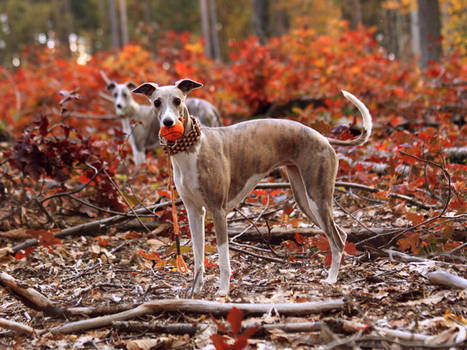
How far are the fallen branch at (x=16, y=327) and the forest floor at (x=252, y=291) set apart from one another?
5 cm

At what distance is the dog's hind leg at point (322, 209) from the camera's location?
141 inches

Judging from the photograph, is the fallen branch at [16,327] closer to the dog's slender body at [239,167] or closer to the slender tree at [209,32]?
the dog's slender body at [239,167]

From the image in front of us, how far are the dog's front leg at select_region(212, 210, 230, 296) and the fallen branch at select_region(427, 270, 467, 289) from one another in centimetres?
150

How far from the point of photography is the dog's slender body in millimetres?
3371

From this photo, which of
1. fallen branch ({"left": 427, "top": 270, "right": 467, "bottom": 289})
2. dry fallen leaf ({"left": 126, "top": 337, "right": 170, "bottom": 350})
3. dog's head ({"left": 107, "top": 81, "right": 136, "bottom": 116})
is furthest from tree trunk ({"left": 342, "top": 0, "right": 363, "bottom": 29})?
dry fallen leaf ({"left": 126, "top": 337, "right": 170, "bottom": 350})

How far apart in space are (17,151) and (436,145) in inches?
176

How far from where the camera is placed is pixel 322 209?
3.62 metres

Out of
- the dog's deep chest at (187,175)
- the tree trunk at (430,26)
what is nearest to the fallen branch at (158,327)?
the dog's deep chest at (187,175)

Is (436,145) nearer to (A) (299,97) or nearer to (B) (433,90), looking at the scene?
(B) (433,90)

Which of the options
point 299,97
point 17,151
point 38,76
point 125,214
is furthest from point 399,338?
point 38,76

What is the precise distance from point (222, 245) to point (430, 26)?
10.9m

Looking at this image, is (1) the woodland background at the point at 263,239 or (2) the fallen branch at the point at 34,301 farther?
(2) the fallen branch at the point at 34,301

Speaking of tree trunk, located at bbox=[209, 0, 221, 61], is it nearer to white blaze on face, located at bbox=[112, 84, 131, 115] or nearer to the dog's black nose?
white blaze on face, located at bbox=[112, 84, 131, 115]

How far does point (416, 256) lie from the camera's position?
4.07 meters
